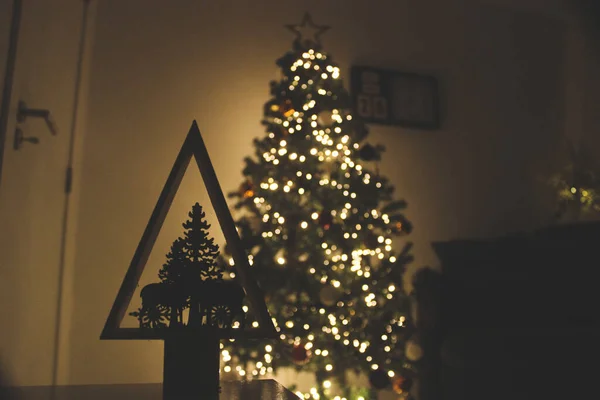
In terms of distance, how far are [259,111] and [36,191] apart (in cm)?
137

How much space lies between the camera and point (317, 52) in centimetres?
253

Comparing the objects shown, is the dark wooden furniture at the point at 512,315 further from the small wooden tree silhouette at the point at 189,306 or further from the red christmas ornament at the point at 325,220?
the small wooden tree silhouette at the point at 189,306

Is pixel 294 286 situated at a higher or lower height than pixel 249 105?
lower

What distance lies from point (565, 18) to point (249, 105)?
2.55 metres

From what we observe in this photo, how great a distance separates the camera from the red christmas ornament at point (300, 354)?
2.17 metres

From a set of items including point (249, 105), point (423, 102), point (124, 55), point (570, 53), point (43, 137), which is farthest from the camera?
point (570, 53)

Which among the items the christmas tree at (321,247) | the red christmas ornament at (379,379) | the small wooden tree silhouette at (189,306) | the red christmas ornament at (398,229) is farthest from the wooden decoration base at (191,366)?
the red christmas ornament at (398,229)

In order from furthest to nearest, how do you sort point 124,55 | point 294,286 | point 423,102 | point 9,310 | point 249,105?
1. point 423,102
2. point 249,105
3. point 124,55
4. point 294,286
5. point 9,310

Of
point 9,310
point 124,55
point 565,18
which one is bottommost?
point 9,310

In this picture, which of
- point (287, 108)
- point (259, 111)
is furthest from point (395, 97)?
point (287, 108)

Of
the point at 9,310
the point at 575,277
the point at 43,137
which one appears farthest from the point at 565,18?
the point at 9,310

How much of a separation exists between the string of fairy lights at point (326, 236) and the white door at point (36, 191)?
757 mm

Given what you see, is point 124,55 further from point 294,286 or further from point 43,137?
point 294,286

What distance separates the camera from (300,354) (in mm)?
2174
